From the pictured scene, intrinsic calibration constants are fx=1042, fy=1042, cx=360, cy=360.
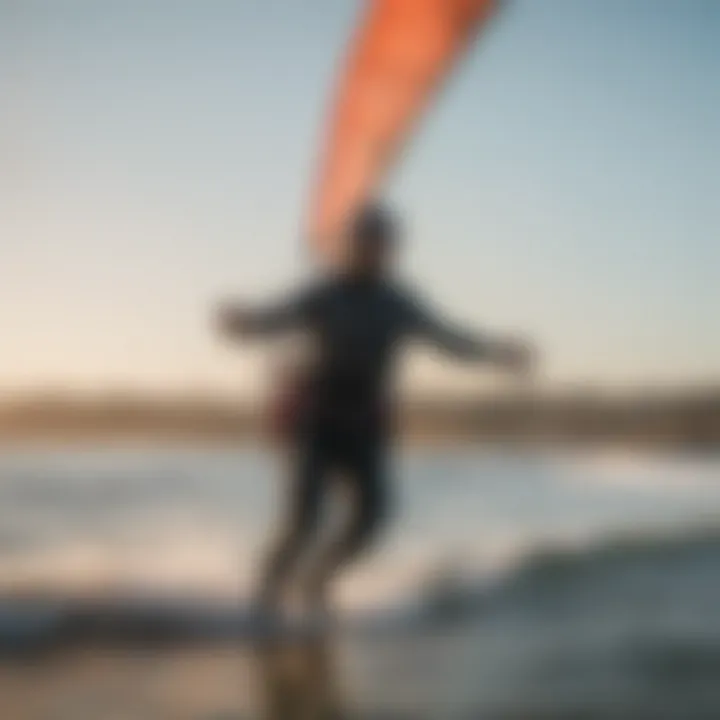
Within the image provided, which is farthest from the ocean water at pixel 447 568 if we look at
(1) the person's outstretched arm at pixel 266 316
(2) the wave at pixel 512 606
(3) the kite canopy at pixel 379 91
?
(3) the kite canopy at pixel 379 91

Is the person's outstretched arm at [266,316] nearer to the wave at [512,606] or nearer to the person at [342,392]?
the person at [342,392]

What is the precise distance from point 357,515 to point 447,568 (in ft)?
0.29

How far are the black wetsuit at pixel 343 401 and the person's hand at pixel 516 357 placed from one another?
0.08 meters

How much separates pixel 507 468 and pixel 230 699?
0.30 metres

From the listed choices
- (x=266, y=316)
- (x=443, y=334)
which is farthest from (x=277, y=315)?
(x=443, y=334)

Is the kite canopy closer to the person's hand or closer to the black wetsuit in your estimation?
the black wetsuit

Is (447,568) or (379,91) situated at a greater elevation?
(379,91)

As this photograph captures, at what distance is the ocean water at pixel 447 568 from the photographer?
2.83 ft

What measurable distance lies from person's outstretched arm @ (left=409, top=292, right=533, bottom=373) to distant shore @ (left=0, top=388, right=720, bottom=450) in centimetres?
3

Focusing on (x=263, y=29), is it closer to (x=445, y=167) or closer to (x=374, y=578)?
(x=445, y=167)

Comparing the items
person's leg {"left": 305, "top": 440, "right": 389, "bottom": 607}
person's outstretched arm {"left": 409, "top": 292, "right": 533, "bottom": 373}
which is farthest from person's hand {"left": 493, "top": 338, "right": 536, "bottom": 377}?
person's leg {"left": 305, "top": 440, "right": 389, "bottom": 607}

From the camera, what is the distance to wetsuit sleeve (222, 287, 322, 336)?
863 millimetres

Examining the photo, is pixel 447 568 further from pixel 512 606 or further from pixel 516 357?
pixel 516 357

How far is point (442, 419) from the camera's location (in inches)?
33.9
